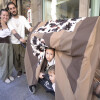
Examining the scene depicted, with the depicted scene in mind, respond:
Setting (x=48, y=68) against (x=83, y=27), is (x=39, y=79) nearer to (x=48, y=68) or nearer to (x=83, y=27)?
(x=48, y=68)

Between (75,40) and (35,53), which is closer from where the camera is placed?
(75,40)

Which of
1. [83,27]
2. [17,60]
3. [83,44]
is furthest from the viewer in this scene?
[17,60]

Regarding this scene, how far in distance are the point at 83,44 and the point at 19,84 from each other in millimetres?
1944

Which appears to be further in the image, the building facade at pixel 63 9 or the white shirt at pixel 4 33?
the building facade at pixel 63 9

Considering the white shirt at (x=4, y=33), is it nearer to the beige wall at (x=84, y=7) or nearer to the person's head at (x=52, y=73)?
the person's head at (x=52, y=73)

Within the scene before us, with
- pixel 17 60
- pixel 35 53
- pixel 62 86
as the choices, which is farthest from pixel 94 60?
pixel 17 60

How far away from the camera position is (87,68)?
4.83 ft

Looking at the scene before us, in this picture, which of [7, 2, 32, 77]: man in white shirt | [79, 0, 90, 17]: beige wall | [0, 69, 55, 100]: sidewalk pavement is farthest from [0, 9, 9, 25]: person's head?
[79, 0, 90, 17]: beige wall

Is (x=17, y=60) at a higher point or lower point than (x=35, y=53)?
lower

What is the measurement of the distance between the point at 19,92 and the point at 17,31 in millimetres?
1225

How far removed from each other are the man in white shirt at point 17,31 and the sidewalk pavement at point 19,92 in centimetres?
48

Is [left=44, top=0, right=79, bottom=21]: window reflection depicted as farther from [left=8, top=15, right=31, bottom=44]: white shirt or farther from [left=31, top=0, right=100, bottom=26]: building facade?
[left=8, top=15, right=31, bottom=44]: white shirt

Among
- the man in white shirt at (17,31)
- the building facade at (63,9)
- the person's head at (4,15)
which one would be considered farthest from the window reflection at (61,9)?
the person's head at (4,15)

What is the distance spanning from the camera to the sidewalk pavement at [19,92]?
7.95 ft
